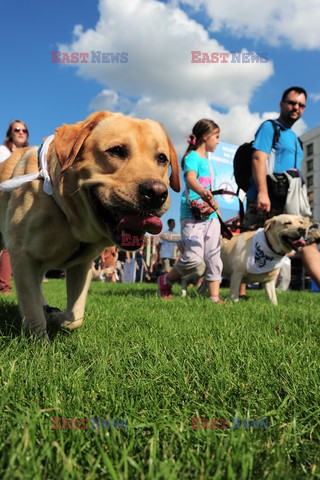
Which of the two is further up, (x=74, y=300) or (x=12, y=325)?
(x=74, y=300)

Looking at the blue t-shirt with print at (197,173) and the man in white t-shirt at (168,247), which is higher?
the blue t-shirt with print at (197,173)

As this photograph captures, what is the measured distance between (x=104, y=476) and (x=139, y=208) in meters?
1.39

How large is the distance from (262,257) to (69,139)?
4.68 metres

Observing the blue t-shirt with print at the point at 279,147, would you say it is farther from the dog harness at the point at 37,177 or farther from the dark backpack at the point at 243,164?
the dog harness at the point at 37,177

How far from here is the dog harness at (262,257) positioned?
642 cm

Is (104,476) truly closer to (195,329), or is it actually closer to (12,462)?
(12,462)

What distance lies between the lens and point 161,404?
63.8 inches

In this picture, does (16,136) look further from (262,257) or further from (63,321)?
(262,257)

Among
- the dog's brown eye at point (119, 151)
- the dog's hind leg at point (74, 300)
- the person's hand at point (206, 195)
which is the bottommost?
the dog's hind leg at point (74, 300)

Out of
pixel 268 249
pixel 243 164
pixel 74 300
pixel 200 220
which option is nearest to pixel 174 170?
pixel 74 300

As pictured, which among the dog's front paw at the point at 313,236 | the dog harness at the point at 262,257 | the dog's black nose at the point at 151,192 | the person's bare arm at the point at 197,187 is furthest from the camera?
the dog harness at the point at 262,257

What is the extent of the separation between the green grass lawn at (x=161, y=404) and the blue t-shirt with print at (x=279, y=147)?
3.25m

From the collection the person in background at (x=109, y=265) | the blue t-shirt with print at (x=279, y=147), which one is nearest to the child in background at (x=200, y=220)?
the blue t-shirt with print at (x=279, y=147)

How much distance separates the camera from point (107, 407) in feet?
5.00
